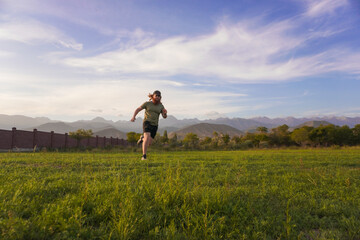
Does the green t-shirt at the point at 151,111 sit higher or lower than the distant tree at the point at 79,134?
higher

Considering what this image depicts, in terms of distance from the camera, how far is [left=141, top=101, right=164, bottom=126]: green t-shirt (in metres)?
7.93

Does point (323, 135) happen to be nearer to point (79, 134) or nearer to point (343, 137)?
point (343, 137)

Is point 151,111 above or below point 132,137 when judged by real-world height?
above

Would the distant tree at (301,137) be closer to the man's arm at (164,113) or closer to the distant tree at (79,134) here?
the distant tree at (79,134)

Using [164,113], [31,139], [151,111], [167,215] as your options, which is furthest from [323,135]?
[167,215]

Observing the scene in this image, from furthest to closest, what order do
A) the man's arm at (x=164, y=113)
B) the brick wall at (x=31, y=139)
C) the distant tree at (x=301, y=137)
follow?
the distant tree at (x=301, y=137) → the brick wall at (x=31, y=139) → the man's arm at (x=164, y=113)

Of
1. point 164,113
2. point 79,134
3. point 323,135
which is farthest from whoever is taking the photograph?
point 323,135

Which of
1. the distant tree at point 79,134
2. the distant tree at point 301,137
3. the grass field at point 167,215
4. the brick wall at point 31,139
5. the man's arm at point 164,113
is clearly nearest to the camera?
the grass field at point 167,215

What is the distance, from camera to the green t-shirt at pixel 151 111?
7935 millimetres

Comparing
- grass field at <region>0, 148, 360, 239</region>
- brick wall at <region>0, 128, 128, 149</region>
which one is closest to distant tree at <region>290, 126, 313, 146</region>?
brick wall at <region>0, 128, 128, 149</region>

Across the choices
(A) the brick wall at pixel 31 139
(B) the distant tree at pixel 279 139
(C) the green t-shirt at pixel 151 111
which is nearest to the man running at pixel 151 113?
(C) the green t-shirt at pixel 151 111

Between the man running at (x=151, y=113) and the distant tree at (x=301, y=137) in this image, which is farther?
the distant tree at (x=301, y=137)

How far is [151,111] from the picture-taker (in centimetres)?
798

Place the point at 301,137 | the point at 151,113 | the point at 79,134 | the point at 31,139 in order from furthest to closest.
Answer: the point at 301,137 → the point at 79,134 → the point at 31,139 → the point at 151,113
